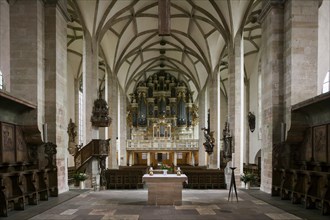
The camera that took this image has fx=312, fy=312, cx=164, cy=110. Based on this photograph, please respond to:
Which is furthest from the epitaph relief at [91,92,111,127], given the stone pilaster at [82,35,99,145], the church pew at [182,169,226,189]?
the church pew at [182,169,226,189]

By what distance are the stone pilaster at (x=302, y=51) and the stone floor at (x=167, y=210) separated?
3.04 metres

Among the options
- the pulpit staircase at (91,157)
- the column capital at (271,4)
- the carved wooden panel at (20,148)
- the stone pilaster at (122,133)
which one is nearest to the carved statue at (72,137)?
the stone pilaster at (122,133)

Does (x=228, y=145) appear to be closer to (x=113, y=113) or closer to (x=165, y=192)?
(x=165, y=192)

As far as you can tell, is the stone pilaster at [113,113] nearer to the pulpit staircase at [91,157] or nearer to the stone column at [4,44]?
the pulpit staircase at [91,157]

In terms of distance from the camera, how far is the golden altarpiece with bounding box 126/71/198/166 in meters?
35.4

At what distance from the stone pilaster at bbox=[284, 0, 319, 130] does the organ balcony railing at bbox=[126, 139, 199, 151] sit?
23537mm

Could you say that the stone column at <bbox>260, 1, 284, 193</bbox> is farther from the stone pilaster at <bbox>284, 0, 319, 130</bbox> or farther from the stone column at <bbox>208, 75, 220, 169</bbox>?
the stone column at <bbox>208, 75, 220, 169</bbox>

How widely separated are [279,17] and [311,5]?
3.84 feet

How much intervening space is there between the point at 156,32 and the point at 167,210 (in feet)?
59.3

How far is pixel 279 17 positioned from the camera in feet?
37.8

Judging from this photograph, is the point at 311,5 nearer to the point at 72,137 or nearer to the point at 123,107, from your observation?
the point at 72,137

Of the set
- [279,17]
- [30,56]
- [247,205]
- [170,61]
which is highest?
[170,61]

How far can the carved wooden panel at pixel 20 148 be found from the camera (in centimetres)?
1036

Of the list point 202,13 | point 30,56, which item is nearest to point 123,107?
point 202,13
